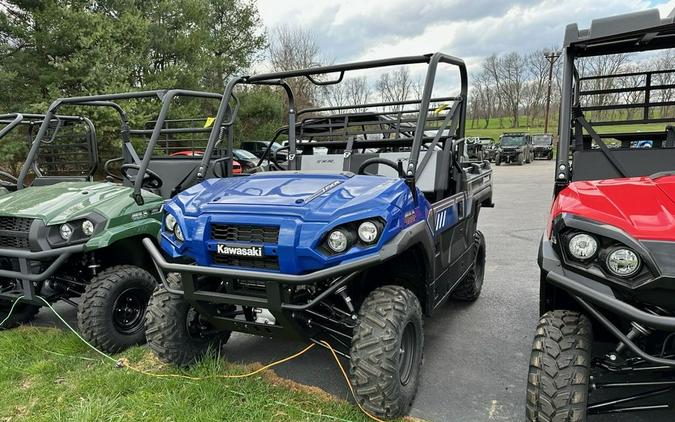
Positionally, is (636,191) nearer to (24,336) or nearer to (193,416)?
(193,416)

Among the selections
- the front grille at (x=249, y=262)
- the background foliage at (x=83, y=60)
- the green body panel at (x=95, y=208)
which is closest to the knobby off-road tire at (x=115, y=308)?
the green body panel at (x=95, y=208)

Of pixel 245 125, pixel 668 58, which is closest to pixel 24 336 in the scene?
pixel 668 58

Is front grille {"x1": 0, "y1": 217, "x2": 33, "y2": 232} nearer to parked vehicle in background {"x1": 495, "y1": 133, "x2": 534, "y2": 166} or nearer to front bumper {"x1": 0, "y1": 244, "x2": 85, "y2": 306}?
front bumper {"x1": 0, "y1": 244, "x2": 85, "y2": 306}

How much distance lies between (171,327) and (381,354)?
1.37 meters

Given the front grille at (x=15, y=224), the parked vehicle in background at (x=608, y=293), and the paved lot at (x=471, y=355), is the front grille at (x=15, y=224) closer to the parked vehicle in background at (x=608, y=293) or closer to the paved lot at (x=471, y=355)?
the paved lot at (x=471, y=355)

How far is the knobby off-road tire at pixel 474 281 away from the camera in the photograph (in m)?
4.48

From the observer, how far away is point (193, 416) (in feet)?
8.59

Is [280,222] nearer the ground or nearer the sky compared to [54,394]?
nearer the sky

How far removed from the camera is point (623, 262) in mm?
1946

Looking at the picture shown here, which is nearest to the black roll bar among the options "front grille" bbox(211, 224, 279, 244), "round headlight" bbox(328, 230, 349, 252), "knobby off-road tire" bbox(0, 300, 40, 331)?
"round headlight" bbox(328, 230, 349, 252)

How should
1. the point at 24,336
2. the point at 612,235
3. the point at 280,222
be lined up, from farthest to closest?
the point at 24,336
the point at 280,222
the point at 612,235

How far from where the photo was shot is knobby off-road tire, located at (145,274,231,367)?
299cm

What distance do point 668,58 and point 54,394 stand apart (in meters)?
4.84

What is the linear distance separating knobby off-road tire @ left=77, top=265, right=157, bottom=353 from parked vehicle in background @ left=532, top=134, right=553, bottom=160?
31.4 m
